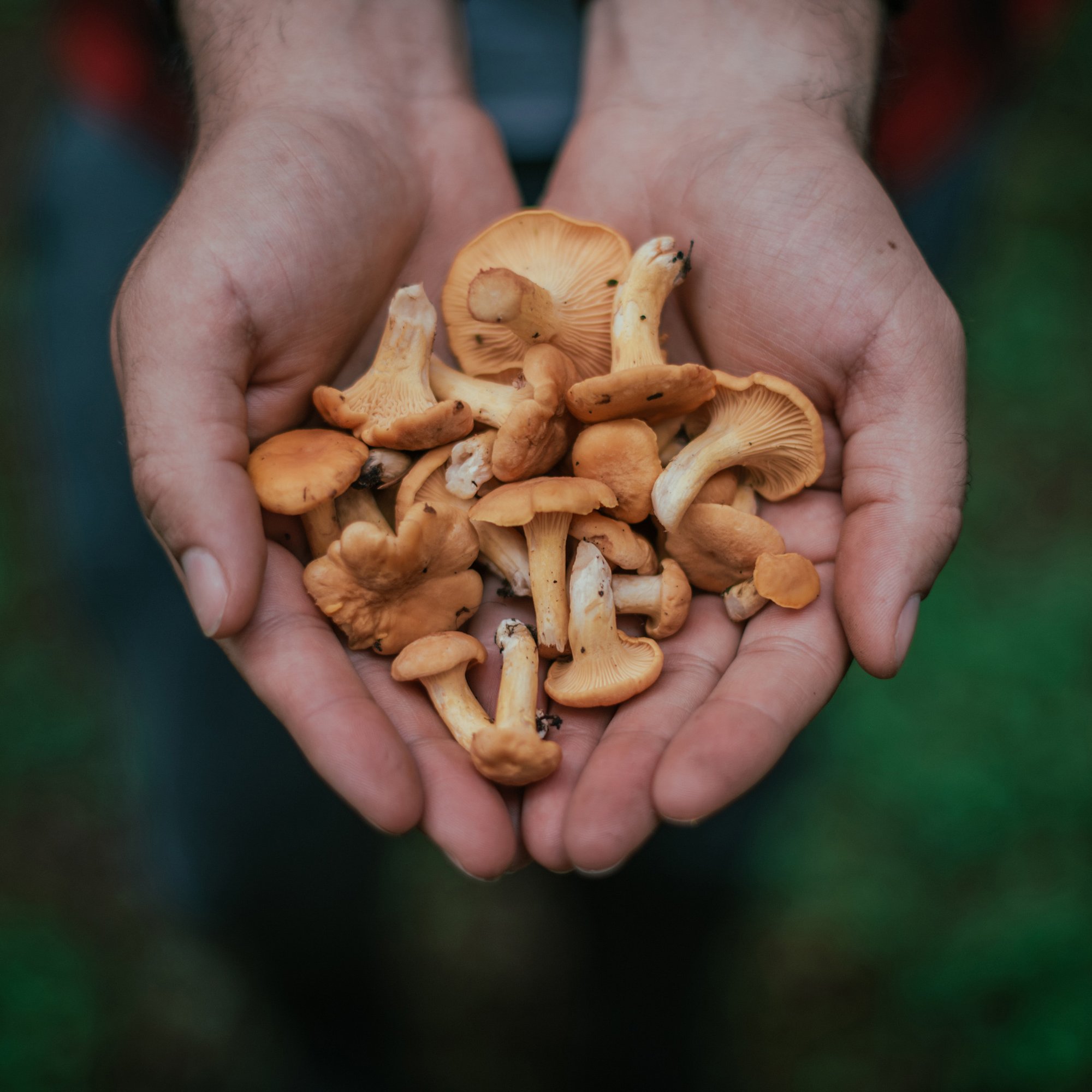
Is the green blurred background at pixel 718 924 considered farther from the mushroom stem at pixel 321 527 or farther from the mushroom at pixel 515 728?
the mushroom at pixel 515 728

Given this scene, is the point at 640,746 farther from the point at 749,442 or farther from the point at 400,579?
the point at 749,442

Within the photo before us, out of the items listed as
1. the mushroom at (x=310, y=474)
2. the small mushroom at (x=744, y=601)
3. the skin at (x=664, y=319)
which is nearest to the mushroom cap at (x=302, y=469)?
the mushroom at (x=310, y=474)

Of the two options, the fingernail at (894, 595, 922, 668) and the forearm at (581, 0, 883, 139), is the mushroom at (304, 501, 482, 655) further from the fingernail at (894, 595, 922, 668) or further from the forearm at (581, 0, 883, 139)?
the forearm at (581, 0, 883, 139)

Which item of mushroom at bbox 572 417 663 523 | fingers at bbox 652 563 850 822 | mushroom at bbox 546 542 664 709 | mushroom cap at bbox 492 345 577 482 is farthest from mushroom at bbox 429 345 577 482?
fingers at bbox 652 563 850 822

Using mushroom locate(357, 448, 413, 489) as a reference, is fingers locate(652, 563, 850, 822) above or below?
below

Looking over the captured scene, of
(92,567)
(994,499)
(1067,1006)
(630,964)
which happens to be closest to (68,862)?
(92,567)

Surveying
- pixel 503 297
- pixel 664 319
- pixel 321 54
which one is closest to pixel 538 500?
pixel 503 297

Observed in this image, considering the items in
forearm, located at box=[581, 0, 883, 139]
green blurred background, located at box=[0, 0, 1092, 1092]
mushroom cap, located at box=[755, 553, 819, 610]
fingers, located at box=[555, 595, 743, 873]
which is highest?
Result: forearm, located at box=[581, 0, 883, 139]
